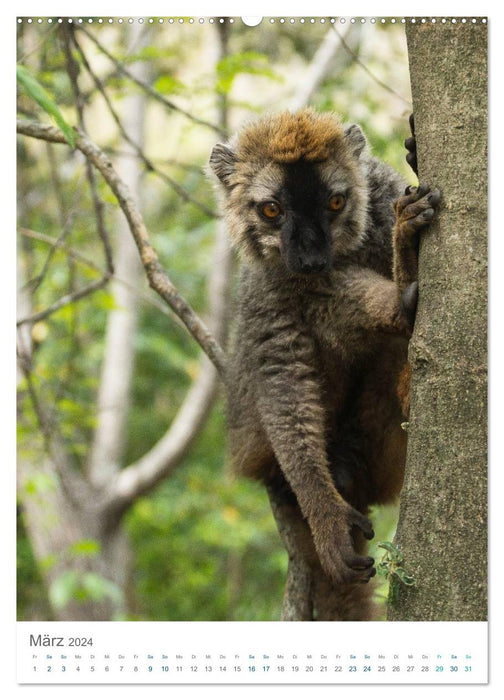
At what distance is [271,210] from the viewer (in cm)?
454

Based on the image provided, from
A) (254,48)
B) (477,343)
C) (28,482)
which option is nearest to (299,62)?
(254,48)

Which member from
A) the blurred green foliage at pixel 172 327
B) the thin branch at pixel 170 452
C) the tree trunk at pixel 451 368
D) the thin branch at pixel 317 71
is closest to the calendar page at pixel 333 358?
the tree trunk at pixel 451 368

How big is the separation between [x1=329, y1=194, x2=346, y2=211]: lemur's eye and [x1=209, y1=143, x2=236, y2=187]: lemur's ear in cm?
79

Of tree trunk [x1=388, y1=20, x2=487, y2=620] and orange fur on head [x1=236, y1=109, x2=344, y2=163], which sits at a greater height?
orange fur on head [x1=236, y1=109, x2=344, y2=163]

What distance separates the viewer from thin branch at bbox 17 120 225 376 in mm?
4648

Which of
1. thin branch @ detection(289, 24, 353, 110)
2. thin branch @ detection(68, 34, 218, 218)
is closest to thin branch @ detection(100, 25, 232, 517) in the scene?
thin branch @ detection(289, 24, 353, 110)

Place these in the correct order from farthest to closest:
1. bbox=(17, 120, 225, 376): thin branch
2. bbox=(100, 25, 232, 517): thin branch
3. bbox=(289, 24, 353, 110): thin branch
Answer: bbox=(100, 25, 232, 517): thin branch, bbox=(289, 24, 353, 110): thin branch, bbox=(17, 120, 225, 376): thin branch

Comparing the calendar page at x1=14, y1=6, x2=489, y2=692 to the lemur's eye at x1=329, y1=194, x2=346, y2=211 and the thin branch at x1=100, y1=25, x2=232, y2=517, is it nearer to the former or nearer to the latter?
the lemur's eye at x1=329, y1=194, x2=346, y2=211

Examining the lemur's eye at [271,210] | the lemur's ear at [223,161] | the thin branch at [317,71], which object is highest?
the thin branch at [317,71]

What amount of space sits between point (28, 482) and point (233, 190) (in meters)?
3.53

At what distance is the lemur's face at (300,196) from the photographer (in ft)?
14.1
